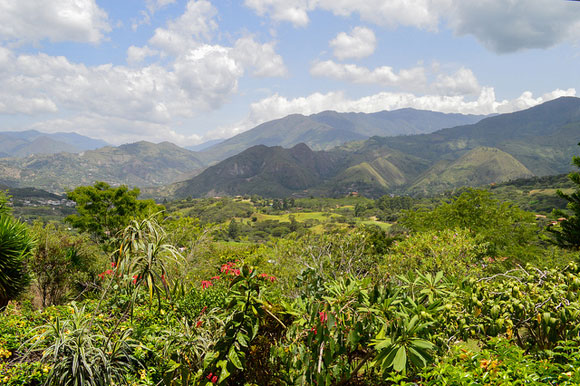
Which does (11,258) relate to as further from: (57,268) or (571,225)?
(571,225)

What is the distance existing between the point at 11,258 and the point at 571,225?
890 inches

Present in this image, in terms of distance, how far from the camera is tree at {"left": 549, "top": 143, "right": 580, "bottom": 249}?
1505cm

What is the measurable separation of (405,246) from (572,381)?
916 centimetres

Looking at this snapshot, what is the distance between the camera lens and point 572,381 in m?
Answer: 1.88

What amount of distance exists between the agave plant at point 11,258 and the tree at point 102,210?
15578 mm

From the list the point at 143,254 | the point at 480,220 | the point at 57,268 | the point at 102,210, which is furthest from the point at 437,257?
the point at 102,210

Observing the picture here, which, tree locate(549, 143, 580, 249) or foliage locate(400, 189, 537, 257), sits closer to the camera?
tree locate(549, 143, 580, 249)

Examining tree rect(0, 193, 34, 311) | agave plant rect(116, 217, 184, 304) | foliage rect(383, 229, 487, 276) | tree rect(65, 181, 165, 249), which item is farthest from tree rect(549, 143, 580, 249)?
tree rect(65, 181, 165, 249)

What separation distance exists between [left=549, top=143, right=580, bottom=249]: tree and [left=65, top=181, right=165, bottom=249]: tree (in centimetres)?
2549

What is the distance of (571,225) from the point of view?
15.6 meters

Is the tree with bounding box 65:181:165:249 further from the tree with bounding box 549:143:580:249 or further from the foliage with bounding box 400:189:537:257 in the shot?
the tree with bounding box 549:143:580:249

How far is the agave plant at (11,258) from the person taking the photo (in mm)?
6676

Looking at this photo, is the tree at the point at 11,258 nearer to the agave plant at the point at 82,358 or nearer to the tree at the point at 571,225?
the agave plant at the point at 82,358

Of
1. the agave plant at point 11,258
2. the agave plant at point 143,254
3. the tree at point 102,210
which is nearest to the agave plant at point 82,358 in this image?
the agave plant at point 143,254
